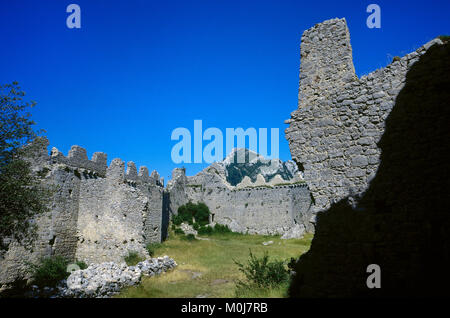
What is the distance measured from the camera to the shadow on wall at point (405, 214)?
4.92m

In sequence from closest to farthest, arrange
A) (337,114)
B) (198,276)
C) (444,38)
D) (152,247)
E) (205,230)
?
1. (444,38)
2. (337,114)
3. (198,276)
4. (152,247)
5. (205,230)

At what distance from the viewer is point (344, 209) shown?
596 centimetres

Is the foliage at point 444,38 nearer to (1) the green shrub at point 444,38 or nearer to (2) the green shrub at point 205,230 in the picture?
(1) the green shrub at point 444,38

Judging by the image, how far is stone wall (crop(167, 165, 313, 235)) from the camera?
30484mm

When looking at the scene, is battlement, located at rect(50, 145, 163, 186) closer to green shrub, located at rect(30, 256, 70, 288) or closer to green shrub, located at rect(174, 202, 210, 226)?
green shrub, located at rect(30, 256, 70, 288)

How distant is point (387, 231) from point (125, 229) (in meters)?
15.9

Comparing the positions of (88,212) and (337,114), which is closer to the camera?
(337,114)

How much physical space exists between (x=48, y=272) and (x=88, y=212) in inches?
166

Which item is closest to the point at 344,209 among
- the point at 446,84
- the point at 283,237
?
the point at 446,84

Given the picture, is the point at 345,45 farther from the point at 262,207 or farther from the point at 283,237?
the point at 262,207

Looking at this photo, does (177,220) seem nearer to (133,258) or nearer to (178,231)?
(178,231)

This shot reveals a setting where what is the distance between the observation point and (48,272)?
602 inches

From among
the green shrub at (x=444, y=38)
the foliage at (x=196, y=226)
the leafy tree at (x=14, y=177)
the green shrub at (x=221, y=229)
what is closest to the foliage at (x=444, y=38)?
the green shrub at (x=444, y=38)

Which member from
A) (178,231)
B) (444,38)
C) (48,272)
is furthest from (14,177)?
(178,231)
